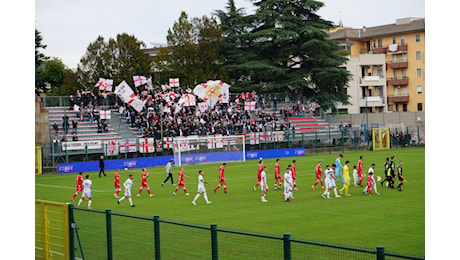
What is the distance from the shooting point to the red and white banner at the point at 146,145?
43.3 metres

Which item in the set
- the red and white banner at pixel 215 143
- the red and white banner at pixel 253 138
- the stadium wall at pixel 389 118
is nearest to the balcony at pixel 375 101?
the stadium wall at pixel 389 118

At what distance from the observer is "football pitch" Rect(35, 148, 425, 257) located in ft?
53.7

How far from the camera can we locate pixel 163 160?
4347 centimetres

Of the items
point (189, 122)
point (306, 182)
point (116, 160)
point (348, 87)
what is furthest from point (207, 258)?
point (348, 87)

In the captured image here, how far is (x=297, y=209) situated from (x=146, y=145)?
2327cm

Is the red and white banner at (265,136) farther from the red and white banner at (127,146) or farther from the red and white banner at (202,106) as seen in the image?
the red and white banner at (127,146)

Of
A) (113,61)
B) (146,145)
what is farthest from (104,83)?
(113,61)

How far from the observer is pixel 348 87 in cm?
6619

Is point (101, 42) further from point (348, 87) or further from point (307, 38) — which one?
point (348, 87)

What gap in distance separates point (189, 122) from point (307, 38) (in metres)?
15.8

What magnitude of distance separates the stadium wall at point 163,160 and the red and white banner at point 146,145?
0.83 metres

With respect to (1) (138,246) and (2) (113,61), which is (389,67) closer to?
(2) (113,61)

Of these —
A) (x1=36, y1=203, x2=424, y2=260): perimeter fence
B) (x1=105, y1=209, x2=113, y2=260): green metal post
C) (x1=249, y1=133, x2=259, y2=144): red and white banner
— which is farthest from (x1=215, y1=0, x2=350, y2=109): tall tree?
(x1=105, y1=209, x2=113, y2=260): green metal post

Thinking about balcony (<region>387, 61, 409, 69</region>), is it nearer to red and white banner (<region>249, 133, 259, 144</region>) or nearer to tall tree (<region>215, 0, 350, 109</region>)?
red and white banner (<region>249, 133, 259, 144</region>)
